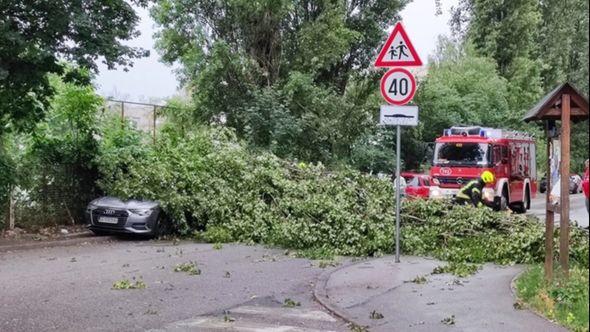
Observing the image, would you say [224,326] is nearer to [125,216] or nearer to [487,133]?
[125,216]

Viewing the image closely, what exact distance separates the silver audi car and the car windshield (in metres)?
11.6

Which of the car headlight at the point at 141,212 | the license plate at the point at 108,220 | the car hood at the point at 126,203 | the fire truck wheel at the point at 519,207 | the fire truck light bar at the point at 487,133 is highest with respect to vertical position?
the fire truck light bar at the point at 487,133

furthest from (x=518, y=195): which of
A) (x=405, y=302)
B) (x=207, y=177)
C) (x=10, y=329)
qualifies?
(x=10, y=329)

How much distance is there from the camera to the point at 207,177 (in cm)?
1574

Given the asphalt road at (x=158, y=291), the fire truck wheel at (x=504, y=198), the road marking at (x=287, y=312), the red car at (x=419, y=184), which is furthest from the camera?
the red car at (x=419, y=184)

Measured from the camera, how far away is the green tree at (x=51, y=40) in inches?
477

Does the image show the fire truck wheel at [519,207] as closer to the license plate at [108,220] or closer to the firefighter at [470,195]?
the firefighter at [470,195]

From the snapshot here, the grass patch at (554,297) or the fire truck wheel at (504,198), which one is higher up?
the fire truck wheel at (504,198)

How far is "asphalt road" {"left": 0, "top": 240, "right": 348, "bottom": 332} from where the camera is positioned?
7109mm

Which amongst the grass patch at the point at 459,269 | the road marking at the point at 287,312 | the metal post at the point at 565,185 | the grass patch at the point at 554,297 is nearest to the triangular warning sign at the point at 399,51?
the grass patch at the point at 459,269

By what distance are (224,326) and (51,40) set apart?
25.7ft

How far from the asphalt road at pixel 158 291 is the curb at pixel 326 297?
9 centimetres

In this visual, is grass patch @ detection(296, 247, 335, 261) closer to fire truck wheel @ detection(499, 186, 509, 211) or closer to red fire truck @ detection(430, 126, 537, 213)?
red fire truck @ detection(430, 126, 537, 213)

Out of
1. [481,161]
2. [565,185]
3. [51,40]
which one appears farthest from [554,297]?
[481,161]
